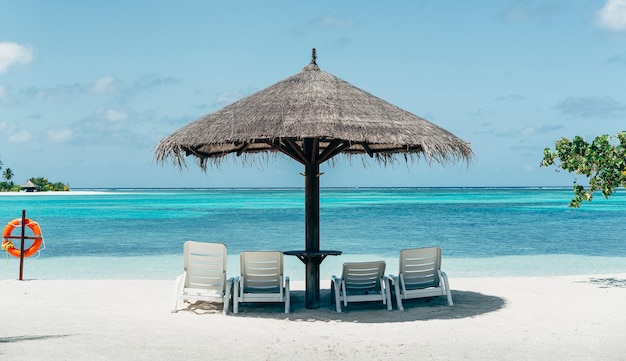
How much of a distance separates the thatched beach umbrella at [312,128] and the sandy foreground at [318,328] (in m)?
1.00

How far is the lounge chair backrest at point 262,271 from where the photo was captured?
20.3ft

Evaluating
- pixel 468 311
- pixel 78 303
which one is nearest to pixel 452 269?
pixel 468 311

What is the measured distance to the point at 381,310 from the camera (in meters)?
6.46

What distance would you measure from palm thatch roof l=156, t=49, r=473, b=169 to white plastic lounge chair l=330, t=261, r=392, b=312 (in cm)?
115

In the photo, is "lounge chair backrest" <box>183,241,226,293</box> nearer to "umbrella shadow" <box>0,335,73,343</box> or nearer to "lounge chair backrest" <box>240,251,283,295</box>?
"lounge chair backrest" <box>240,251,283,295</box>

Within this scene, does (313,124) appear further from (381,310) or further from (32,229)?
(32,229)

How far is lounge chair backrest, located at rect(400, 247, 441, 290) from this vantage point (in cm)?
647

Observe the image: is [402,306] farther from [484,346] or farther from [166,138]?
[166,138]

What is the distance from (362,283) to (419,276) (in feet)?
1.94

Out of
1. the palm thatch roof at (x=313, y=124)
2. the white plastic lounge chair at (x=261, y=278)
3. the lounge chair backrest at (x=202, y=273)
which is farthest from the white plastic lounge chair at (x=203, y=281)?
the palm thatch roof at (x=313, y=124)

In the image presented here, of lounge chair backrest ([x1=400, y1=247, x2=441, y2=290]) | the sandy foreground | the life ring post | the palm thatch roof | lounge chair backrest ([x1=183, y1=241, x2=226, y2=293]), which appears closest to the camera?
the sandy foreground

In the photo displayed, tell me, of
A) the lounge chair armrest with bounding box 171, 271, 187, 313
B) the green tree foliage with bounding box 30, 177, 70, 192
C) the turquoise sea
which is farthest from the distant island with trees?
the lounge chair armrest with bounding box 171, 271, 187, 313

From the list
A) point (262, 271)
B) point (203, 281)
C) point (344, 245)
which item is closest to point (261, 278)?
point (262, 271)

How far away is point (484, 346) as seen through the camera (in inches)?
194
